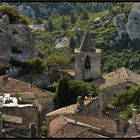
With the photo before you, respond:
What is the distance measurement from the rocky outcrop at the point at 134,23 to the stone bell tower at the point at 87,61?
129ft

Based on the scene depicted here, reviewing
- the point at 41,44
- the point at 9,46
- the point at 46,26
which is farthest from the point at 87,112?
the point at 46,26

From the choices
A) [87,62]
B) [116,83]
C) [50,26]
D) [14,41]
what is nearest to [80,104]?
[14,41]

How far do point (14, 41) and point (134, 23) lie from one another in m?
45.6

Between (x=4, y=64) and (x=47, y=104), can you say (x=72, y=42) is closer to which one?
(x=4, y=64)

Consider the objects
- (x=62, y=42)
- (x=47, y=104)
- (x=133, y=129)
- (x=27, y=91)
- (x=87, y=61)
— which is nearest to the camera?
(x=133, y=129)

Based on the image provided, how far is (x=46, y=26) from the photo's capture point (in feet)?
332

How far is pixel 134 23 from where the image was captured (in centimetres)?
7638

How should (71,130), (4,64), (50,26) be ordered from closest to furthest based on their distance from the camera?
1. (71,130)
2. (4,64)
3. (50,26)

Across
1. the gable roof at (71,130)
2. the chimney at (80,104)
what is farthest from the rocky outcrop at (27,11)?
the gable roof at (71,130)

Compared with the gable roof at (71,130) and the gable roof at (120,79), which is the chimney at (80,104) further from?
the gable roof at (120,79)

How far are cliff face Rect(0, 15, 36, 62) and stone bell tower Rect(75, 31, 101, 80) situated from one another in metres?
4.42

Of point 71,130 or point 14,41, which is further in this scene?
point 14,41

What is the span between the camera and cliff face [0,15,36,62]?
3170 cm

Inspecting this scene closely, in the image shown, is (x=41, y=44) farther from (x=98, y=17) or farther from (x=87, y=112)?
(x=87, y=112)
